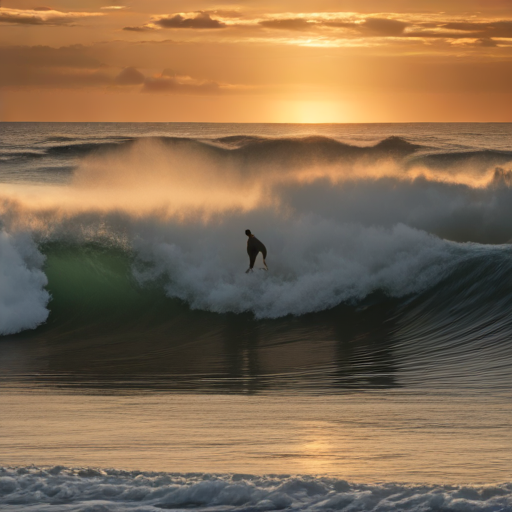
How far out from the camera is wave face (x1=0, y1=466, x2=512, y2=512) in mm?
4738

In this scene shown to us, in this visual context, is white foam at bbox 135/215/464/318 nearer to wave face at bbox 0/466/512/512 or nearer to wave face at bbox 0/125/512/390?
wave face at bbox 0/125/512/390

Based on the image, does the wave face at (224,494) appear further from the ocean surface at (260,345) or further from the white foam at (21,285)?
the white foam at (21,285)

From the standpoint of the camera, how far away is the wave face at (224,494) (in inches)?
187

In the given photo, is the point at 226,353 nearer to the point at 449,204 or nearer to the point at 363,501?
the point at 363,501

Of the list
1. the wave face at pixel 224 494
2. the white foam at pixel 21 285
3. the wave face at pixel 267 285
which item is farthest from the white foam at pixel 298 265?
the wave face at pixel 224 494

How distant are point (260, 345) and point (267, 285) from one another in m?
2.96

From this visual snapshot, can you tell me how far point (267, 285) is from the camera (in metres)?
15.6

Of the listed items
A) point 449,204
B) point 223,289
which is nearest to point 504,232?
point 449,204

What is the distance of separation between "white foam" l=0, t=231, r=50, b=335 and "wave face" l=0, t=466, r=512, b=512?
9.22 meters

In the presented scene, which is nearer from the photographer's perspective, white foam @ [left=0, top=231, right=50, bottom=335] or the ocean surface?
the ocean surface

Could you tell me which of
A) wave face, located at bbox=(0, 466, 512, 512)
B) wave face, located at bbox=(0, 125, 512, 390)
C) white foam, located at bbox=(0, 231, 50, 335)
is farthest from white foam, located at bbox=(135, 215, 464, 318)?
wave face, located at bbox=(0, 466, 512, 512)

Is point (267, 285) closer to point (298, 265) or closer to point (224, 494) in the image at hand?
point (298, 265)

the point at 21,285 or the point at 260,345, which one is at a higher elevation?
the point at 21,285

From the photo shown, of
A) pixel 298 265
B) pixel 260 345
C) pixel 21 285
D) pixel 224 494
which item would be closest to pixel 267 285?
pixel 298 265
